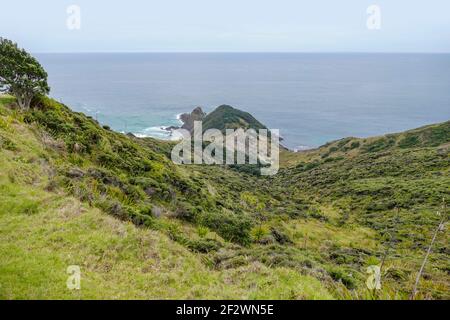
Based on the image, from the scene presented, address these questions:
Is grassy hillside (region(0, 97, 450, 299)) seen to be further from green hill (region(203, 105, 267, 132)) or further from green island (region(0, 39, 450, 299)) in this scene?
green hill (region(203, 105, 267, 132))

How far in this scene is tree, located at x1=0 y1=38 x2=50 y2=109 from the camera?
22.2 m

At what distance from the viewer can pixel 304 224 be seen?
31.9m

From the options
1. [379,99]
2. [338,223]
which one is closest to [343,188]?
[338,223]

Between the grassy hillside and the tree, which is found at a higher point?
the tree

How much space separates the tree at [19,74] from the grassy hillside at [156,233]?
102 cm

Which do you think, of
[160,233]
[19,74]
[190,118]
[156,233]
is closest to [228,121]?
[190,118]

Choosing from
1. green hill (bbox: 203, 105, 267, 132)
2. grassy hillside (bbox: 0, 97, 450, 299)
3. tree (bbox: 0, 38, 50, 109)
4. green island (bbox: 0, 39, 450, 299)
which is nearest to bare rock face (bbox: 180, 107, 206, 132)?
green hill (bbox: 203, 105, 267, 132)

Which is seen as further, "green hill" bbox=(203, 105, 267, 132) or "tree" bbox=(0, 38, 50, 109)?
"green hill" bbox=(203, 105, 267, 132)

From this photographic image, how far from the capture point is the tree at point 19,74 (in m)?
22.2

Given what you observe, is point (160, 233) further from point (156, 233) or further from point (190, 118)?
point (190, 118)

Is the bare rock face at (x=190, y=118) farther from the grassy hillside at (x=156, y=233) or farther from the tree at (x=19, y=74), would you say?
the tree at (x=19, y=74)

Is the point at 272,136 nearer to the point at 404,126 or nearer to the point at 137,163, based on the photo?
the point at 404,126

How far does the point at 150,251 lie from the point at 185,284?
1992 millimetres

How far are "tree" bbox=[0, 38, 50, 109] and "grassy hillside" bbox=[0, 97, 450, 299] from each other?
40.1 inches
